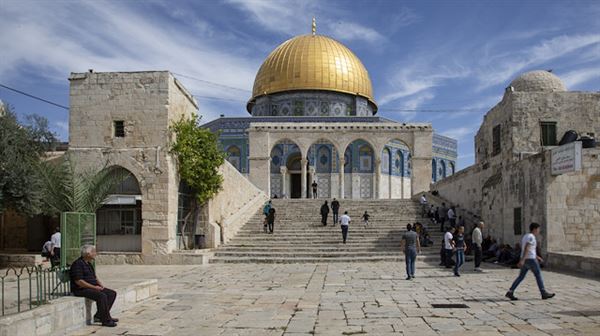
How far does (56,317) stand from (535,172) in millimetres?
11589

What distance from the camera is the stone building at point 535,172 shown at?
41.6 ft

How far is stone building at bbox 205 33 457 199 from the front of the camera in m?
30.3

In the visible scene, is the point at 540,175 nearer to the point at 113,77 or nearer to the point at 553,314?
the point at 553,314

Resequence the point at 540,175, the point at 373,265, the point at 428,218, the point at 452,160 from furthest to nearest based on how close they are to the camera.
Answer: the point at 452,160
the point at 428,218
the point at 373,265
the point at 540,175

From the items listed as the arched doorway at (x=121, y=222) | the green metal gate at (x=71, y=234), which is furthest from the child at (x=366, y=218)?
the green metal gate at (x=71, y=234)

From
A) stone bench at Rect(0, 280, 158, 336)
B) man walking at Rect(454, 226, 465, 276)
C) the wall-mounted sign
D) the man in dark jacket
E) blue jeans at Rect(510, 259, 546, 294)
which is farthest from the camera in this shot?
the man in dark jacket

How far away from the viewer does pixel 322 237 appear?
18.0 meters

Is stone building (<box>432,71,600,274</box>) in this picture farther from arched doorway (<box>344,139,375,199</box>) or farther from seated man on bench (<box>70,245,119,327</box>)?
arched doorway (<box>344,139,375,199</box>)

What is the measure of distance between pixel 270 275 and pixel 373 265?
337cm

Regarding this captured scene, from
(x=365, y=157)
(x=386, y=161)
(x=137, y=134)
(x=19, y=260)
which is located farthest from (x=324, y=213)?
(x=386, y=161)

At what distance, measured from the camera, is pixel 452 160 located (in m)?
42.0

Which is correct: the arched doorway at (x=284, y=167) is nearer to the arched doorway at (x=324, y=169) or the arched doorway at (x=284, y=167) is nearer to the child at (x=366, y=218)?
the arched doorway at (x=324, y=169)

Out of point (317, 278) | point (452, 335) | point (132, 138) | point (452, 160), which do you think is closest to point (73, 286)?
point (452, 335)

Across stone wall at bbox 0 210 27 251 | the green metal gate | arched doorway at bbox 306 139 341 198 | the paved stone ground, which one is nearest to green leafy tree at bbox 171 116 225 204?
the paved stone ground
